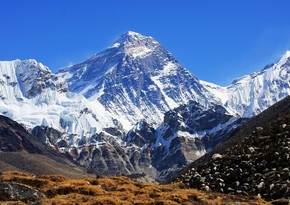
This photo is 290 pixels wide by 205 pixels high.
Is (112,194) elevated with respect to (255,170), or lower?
lower

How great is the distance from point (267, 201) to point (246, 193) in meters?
1.85

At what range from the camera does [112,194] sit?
30531mm

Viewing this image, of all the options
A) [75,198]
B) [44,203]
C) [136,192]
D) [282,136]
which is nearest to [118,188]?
[136,192]

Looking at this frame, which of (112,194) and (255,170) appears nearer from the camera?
(112,194)

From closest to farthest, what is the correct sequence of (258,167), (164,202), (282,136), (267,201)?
(164,202)
(267,201)
(258,167)
(282,136)

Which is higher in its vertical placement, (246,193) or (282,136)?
(282,136)

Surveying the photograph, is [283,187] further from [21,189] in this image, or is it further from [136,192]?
[21,189]

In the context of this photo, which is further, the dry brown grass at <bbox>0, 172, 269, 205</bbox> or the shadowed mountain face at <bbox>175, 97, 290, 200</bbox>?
the shadowed mountain face at <bbox>175, 97, 290, 200</bbox>

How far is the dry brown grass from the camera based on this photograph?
1106 inches

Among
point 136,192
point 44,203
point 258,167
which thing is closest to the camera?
point 44,203

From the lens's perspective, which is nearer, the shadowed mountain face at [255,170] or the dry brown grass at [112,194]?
the dry brown grass at [112,194]

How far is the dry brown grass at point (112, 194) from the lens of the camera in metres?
28.1

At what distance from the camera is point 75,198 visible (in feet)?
93.2

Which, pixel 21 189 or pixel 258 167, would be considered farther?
pixel 258 167
